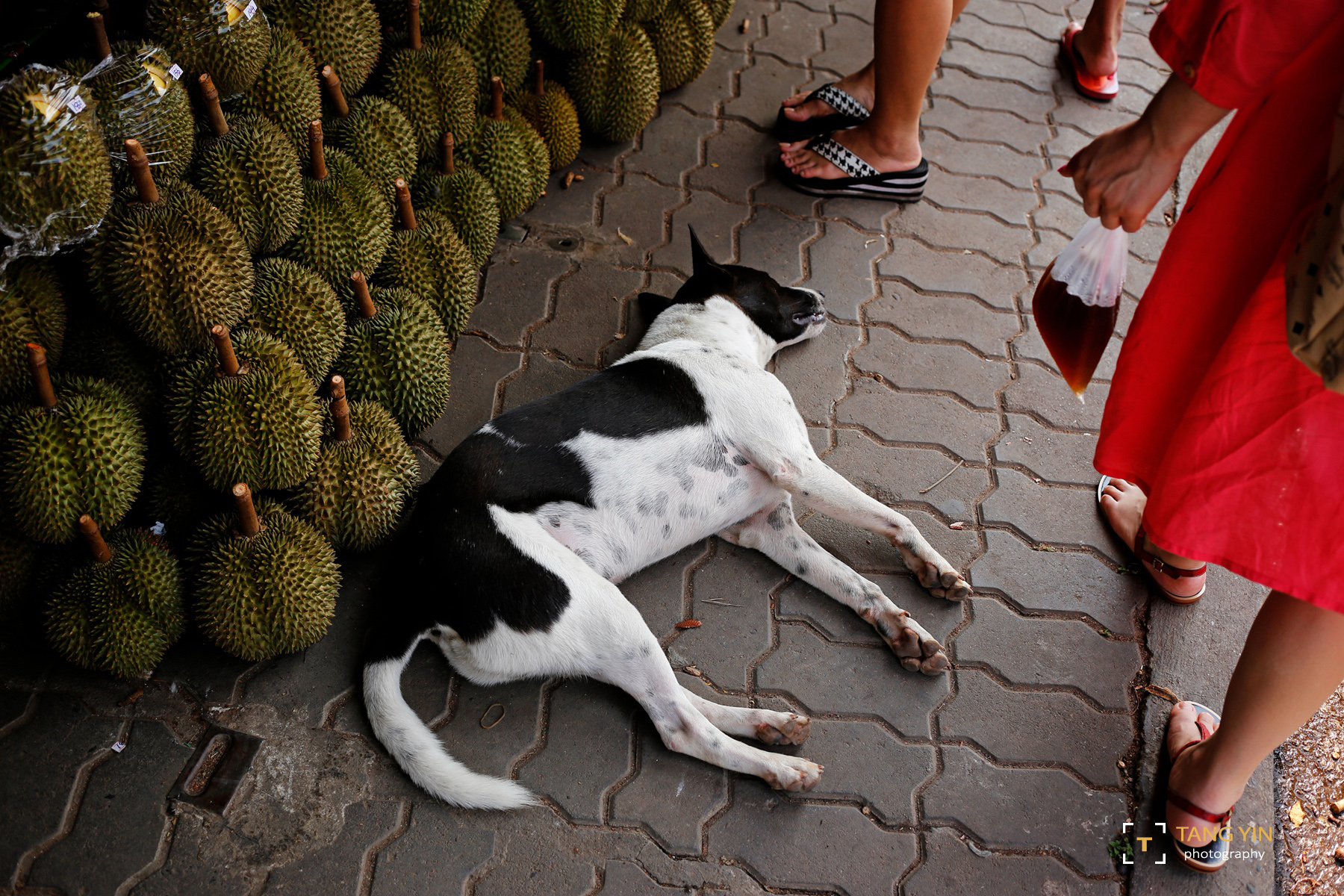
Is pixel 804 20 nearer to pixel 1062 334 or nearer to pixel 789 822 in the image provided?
pixel 1062 334

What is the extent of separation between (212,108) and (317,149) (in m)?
0.33

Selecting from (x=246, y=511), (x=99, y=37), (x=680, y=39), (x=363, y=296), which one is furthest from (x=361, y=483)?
(x=680, y=39)

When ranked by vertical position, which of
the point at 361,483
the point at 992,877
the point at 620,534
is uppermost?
the point at 361,483

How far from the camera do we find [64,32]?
250 centimetres

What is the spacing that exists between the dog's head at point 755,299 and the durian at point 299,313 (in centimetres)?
126

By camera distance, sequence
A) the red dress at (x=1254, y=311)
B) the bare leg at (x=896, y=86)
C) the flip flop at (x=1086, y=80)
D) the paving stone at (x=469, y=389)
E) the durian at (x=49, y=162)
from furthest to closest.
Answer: the flip flop at (x=1086, y=80) → the bare leg at (x=896, y=86) → the paving stone at (x=469, y=389) → the durian at (x=49, y=162) → the red dress at (x=1254, y=311)

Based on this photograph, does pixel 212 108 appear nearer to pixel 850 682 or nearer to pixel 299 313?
pixel 299 313

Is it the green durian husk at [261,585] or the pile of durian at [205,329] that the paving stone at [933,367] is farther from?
the green durian husk at [261,585]

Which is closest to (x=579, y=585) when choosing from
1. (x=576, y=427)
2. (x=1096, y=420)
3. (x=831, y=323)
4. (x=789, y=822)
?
(x=576, y=427)

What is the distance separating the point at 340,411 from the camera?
262cm

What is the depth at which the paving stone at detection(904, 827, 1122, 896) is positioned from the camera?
7.72ft

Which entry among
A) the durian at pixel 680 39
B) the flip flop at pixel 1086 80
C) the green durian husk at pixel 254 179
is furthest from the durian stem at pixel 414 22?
the flip flop at pixel 1086 80

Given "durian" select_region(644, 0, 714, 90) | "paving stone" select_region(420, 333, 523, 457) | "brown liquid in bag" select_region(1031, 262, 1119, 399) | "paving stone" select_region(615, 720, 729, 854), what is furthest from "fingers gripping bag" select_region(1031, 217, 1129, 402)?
"durian" select_region(644, 0, 714, 90)

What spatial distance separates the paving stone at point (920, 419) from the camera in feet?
11.5
